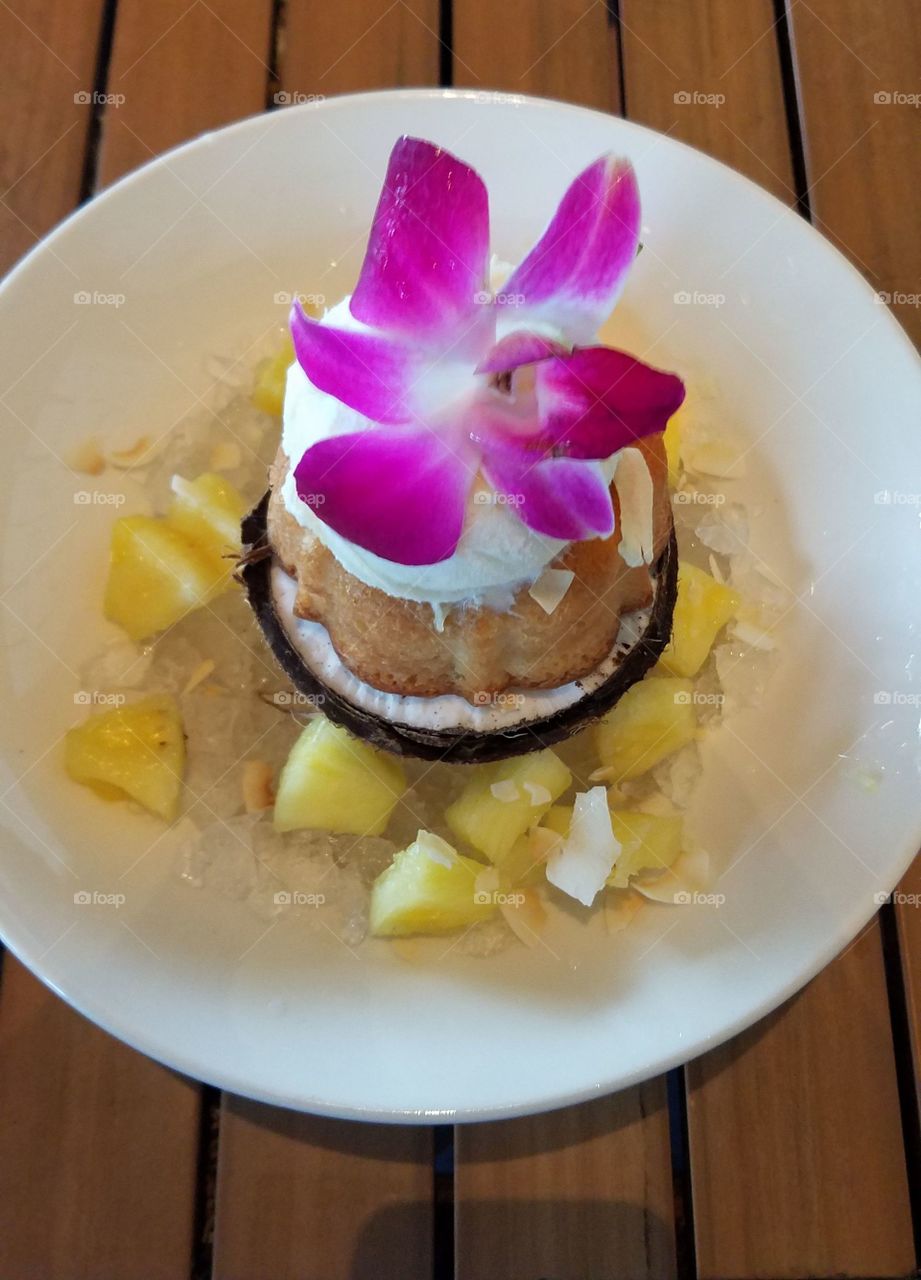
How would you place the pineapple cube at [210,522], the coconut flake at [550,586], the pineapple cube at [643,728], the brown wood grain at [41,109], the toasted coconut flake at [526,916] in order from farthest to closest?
the brown wood grain at [41,109], the pineapple cube at [210,522], the pineapple cube at [643,728], the toasted coconut flake at [526,916], the coconut flake at [550,586]

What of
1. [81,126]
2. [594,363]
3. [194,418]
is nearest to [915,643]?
[594,363]

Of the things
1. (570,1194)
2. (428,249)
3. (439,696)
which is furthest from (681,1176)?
(428,249)

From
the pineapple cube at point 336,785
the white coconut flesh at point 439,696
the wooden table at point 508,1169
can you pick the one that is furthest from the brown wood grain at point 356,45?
the wooden table at point 508,1169

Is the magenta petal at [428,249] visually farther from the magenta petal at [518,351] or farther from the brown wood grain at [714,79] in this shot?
the brown wood grain at [714,79]

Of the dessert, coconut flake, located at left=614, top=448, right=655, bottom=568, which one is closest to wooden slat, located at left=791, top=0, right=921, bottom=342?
coconut flake, located at left=614, top=448, right=655, bottom=568

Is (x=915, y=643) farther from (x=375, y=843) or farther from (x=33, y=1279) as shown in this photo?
(x=33, y=1279)

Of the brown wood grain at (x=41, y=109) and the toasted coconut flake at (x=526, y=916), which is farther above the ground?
the brown wood grain at (x=41, y=109)

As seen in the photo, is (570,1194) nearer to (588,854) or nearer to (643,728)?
(588,854)
